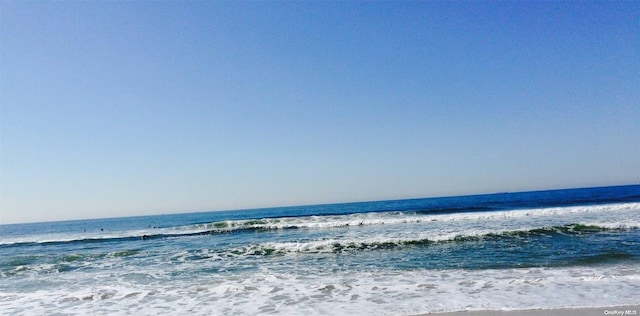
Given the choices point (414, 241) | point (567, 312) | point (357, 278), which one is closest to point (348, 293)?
point (357, 278)

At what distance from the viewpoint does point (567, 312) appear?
6125 millimetres

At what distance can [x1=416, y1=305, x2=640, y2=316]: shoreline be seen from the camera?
19.6 ft

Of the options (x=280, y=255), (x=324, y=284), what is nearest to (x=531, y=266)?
(x=324, y=284)

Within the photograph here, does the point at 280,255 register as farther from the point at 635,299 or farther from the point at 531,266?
the point at 635,299

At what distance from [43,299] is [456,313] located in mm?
10333

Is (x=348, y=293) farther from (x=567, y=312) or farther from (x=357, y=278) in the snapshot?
(x=567, y=312)

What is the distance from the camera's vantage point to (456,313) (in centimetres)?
641

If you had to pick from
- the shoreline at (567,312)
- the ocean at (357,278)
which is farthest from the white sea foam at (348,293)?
the shoreline at (567,312)

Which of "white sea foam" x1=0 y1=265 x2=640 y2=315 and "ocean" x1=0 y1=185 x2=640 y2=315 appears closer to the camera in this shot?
"white sea foam" x1=0 y1=265 x2=640 y2=315

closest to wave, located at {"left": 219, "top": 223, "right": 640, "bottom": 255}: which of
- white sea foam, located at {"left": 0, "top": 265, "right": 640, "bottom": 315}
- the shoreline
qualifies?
white sea foam, located at {"left": 0, "top": 265, "right": 640, "bottom": 315}

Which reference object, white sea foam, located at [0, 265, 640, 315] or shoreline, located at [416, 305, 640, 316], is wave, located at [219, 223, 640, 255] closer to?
white sea foam, located at [0, 265, 640, 315]

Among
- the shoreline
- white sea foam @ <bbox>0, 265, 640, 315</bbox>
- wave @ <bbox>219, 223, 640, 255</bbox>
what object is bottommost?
wave @ <bbox>219, 223, 640, 255</bbox>

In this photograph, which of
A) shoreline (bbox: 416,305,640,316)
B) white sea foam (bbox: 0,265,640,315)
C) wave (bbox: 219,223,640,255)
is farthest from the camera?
wave (bbox: 219,223,640,255)

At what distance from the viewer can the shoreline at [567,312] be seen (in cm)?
596
